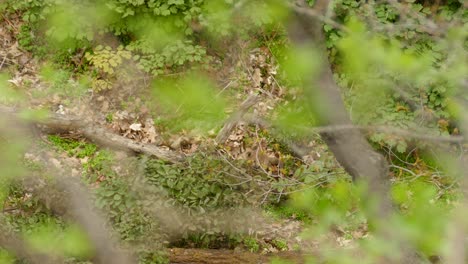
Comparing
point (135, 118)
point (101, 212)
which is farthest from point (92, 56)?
point (101, 212)

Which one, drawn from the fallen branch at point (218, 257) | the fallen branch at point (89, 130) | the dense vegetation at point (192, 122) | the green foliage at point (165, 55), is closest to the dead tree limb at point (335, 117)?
the dense vegetation at point (192, 122)

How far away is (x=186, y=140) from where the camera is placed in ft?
22.8

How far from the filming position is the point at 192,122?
7.02m

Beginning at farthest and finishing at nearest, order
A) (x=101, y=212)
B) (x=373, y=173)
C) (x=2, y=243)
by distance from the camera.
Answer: (x=101, y=212) < (x=2, y=243) < (x=373, y=173)

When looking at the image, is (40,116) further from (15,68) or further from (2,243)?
(2,243)

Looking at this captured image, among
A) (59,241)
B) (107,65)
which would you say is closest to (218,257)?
(59,241)

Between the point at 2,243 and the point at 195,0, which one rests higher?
the point at 195,0

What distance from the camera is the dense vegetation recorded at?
17.3ft

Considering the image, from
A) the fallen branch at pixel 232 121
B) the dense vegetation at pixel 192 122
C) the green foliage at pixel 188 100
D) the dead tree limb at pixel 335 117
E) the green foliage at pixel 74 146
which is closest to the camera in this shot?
the dead tree limb at pixel 335 117

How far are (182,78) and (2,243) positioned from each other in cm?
378

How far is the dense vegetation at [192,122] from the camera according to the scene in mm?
5273

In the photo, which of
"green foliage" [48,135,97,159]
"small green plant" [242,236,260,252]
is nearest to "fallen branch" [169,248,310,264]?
"small green plant" [242,236,260,252]

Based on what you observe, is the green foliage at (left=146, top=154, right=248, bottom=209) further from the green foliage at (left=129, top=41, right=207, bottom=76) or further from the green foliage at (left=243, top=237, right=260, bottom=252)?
the green foliage at (left=129, top=41, right=207, bottom=76)

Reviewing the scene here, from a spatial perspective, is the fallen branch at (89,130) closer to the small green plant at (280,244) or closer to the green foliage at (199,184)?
the green foliage at (199,184)
